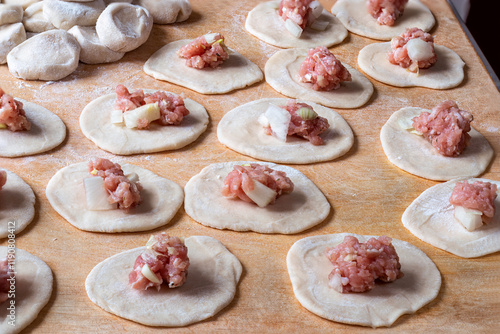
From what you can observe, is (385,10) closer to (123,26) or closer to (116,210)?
(123,26)

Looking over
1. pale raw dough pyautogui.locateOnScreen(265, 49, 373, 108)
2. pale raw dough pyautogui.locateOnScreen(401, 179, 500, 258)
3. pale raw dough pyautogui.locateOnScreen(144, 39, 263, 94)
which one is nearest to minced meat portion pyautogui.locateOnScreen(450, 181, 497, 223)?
pale raw dough pyautogui.locateOnScreen(401, 179, 500, 258)

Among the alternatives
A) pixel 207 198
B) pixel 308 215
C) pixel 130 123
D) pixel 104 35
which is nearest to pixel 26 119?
pixel 130 123

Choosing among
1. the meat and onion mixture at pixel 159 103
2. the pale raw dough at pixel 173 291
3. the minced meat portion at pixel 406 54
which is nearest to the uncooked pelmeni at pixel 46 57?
the meat and onion mixture at pixel 159 103

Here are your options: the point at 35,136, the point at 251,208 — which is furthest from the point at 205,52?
the point at 251,208

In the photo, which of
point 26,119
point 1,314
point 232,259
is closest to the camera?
point 1,314

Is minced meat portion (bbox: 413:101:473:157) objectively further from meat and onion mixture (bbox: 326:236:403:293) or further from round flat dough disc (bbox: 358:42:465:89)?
meat and onion mixture (bbox: 326:236:403:293)

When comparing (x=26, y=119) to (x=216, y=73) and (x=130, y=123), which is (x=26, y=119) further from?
(x=216, y=73)

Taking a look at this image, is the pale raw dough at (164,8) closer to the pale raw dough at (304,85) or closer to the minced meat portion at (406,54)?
the pale raw dough at (304,85)
